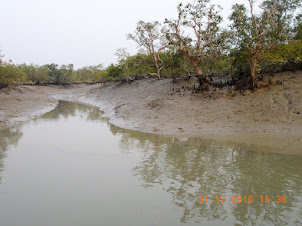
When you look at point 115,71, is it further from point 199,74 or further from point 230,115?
point 230,115

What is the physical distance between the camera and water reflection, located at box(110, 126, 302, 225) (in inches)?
179

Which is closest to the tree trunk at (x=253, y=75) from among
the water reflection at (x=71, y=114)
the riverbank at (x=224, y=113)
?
the riverbank at (x=224, y=113)

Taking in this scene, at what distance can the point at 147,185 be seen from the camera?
602cm

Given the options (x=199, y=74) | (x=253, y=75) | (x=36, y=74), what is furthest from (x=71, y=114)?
(x=36, y=74)

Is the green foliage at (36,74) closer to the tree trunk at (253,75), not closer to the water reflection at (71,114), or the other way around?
the water reflection at (71,114)

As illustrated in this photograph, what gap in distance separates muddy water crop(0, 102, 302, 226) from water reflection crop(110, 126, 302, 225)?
0.02 meters

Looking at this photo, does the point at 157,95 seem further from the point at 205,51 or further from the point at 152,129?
the point at 152,129

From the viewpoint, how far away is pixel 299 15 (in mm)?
15516

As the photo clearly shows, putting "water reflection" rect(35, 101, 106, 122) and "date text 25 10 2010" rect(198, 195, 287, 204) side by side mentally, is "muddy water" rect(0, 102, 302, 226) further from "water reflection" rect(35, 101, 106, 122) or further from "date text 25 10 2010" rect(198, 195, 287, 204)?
"water reflection" rect(35, 101, 106, 122)

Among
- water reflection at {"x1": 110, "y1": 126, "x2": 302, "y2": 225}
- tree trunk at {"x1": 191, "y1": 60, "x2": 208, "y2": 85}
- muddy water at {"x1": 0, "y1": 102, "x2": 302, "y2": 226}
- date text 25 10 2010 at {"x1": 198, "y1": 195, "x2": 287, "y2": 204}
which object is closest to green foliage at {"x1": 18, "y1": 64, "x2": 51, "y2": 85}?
tree trunk at {"x1": 191, "y1": 60, "x2": 208, "y2": 85}

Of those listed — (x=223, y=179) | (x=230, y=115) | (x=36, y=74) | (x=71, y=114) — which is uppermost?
(x=36, y=74)

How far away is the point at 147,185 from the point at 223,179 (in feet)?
6.52

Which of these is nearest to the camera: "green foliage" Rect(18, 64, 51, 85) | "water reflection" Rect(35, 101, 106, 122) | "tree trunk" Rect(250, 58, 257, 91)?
"tree trunk" Rect(250, 58, 257, 91)

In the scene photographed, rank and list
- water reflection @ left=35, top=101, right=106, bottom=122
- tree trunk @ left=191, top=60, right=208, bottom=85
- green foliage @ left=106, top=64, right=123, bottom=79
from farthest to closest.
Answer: green foliage @ left=106, top=64, right=123, bottom=79 → water reflection @ left=35, top=101, right=106, bottom=122 → tree trunk @ left=191, top=60, right=208, bottom=85
